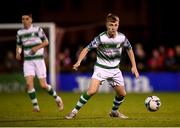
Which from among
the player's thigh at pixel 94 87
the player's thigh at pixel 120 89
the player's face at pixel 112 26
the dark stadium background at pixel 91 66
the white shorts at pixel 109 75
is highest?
the player's face at pixel 112 26

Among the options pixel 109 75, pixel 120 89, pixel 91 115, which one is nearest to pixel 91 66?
pixel 91 115

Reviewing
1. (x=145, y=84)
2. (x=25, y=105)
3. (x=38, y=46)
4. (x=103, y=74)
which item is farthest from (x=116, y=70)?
(x=145, y=84)

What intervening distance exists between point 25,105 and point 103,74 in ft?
15.5

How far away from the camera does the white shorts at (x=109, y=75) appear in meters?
13.2

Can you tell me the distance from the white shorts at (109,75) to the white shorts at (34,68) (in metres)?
2.49

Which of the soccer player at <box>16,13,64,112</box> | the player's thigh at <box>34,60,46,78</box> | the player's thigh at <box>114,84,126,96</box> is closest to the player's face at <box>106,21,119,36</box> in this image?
the player's thigh at <box>114,84,126,96</box>

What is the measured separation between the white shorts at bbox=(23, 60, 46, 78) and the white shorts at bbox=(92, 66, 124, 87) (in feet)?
8.17

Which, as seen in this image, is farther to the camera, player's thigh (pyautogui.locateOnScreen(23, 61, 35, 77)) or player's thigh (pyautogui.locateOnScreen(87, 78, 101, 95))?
player's thigh (pyautogui.locateOnScreen(23, 61, 35, 77))

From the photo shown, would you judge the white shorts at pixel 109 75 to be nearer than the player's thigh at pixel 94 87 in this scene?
No

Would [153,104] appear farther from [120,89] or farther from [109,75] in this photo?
[109,75]

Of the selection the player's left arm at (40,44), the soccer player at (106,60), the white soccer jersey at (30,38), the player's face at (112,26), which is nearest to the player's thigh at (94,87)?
the soccer player at (106,60)

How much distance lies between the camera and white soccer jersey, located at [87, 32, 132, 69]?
13.1 metres

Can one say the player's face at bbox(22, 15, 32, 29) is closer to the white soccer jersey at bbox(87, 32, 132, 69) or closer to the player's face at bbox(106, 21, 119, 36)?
the white soccer jersey at bbox(87, 32, 132, 69)

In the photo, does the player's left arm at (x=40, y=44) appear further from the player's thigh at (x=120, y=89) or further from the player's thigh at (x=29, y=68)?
the player's thigh at (x=120, y=89)
